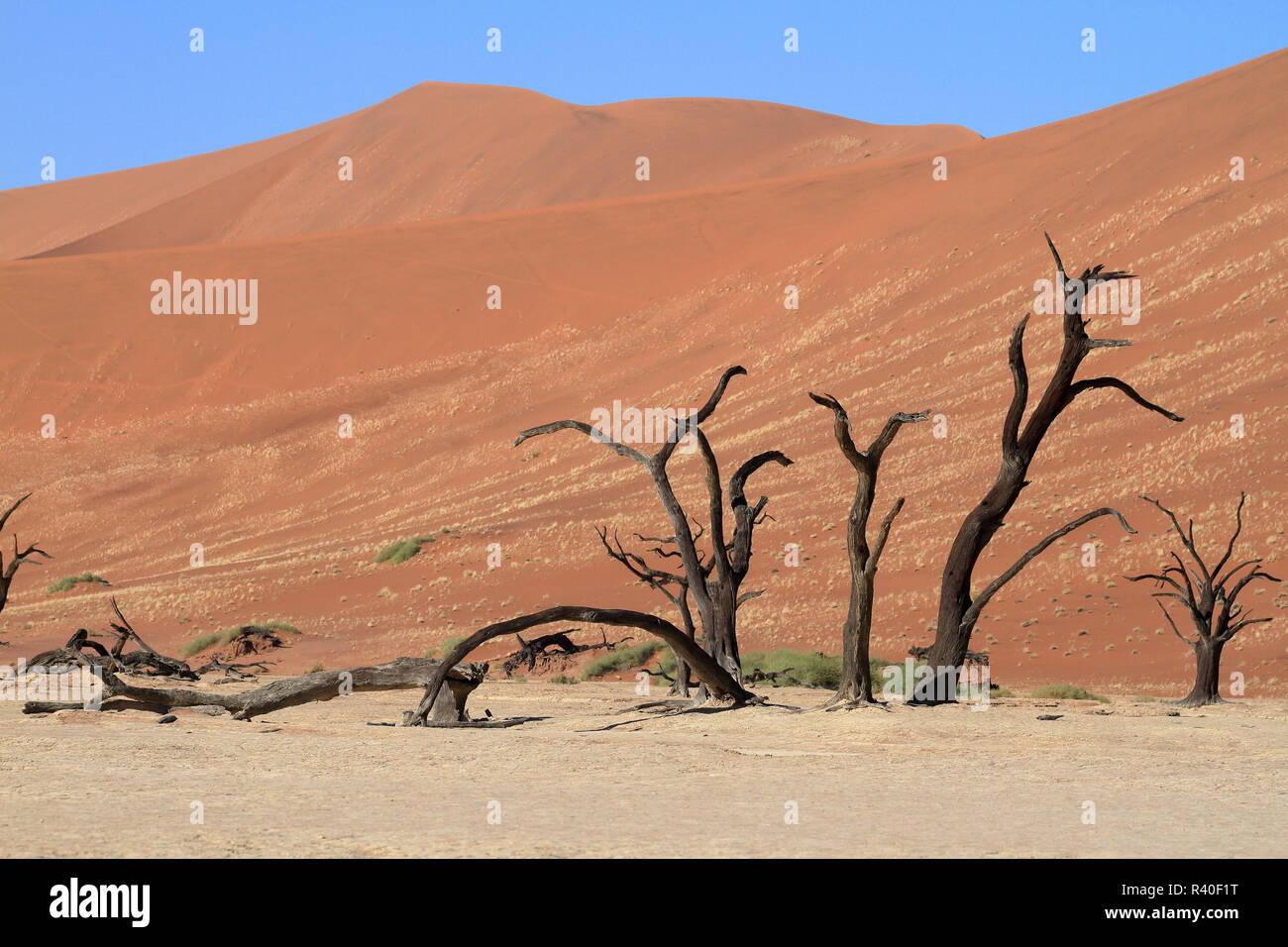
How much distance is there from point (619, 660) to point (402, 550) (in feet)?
42.6

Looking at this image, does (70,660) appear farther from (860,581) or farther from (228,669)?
(860,581)

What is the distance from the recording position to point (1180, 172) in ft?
169

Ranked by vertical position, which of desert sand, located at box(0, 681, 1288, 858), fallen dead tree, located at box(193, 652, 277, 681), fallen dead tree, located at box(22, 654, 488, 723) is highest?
fallen dead tree, located at box(22, 654, 488, 723)

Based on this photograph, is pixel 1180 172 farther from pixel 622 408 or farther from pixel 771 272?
pixel 622 408

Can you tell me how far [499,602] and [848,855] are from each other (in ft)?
82.2

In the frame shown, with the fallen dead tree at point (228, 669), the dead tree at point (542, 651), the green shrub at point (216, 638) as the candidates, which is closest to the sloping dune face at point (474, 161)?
the green shrub at point (216, 638)

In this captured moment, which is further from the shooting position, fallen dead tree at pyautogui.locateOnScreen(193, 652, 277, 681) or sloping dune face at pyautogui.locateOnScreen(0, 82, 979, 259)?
sloping dune face at pyautogui.locateOnScreen(0, 82, 979, 259)

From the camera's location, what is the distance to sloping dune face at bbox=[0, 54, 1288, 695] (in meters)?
30.6

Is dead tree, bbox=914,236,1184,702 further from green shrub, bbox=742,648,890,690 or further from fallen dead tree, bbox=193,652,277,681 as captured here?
fallen dead tree, bbox=193,652,277,681

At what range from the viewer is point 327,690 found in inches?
543

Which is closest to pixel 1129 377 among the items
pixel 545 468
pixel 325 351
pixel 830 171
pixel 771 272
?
pixel 545 468

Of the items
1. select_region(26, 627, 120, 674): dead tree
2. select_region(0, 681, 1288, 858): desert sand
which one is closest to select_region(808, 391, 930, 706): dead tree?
select_region(0, 681, 1288, 858): desert sand

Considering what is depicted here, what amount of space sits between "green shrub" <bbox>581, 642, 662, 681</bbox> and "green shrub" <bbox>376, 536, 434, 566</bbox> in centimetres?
1191

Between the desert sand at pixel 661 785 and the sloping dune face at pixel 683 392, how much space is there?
1091 cm
